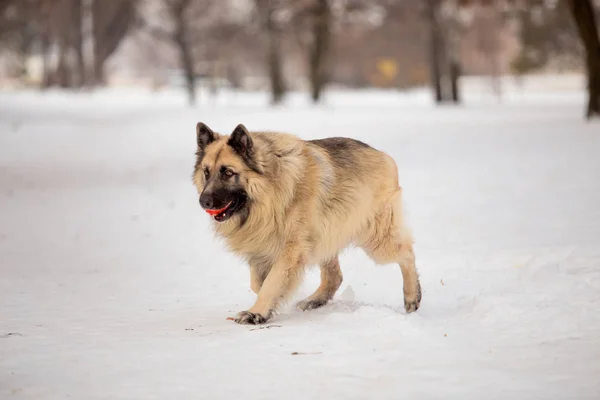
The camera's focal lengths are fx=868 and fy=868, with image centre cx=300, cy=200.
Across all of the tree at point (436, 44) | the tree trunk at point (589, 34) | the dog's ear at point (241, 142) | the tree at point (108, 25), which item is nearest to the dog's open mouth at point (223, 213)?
the dog's ear at point (241, 142)

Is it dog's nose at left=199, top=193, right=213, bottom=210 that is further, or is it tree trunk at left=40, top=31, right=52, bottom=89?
tree trunk at left=40, top=31, right=52, bottom=89

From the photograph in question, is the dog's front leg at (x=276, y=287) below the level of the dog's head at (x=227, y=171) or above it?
below

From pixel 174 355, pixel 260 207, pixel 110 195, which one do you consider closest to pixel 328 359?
pixel 174 355

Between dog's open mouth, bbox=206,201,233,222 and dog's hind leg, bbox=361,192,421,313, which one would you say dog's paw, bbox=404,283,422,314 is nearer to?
dog's hind leg, bbox=361,192,421,313

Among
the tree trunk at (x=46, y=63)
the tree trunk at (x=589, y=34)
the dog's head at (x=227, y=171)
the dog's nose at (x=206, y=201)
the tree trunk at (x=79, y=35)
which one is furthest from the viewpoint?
the tree trunk at (x=46, y=63)

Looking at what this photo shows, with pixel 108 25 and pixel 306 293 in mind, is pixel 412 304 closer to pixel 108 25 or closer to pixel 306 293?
pixel 306 293

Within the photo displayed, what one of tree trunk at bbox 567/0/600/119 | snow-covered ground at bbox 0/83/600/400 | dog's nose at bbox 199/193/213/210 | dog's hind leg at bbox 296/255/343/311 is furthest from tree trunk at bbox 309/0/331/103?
dog's nose at bbox 199/193/213/210

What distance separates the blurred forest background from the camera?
42500 millimetres

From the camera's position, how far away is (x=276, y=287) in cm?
653

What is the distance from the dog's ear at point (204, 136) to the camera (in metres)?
6.61

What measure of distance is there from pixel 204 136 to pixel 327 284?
176 centimetres

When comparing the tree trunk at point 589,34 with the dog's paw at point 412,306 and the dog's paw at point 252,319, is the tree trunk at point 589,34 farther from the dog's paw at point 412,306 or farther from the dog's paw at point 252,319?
the dog's paw at point 252,319

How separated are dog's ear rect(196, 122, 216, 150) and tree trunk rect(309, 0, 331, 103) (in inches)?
1352

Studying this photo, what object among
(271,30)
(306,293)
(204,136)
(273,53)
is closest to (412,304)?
(306,293)
